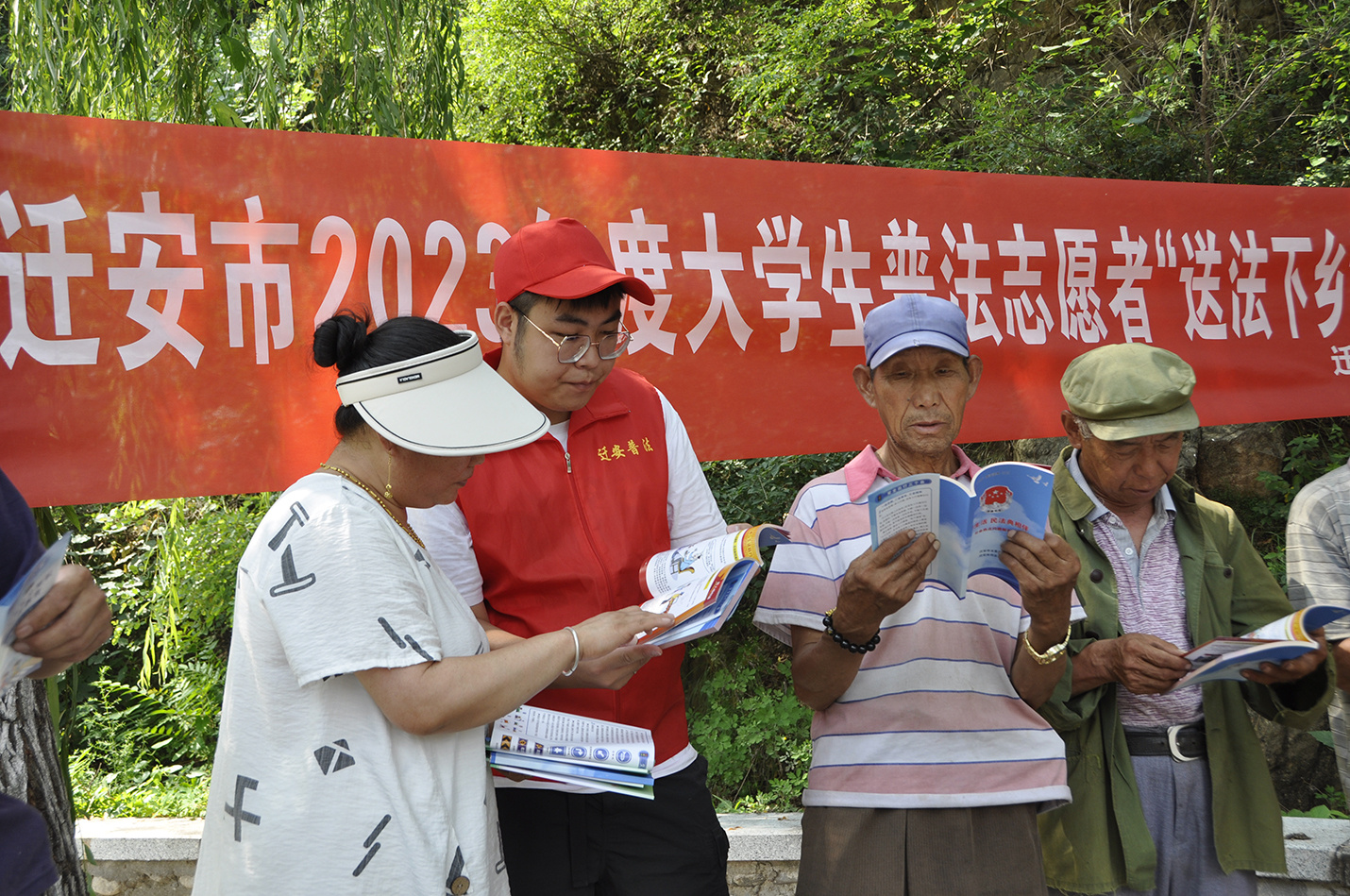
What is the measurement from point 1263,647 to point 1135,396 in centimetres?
58

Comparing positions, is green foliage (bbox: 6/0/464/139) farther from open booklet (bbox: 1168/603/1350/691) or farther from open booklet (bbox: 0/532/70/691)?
open booklet (bbox: 1168/603/1350/691)

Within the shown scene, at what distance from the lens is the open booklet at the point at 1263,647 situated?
1731 millimetres

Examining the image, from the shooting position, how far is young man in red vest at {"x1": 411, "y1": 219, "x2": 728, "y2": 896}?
1.78m

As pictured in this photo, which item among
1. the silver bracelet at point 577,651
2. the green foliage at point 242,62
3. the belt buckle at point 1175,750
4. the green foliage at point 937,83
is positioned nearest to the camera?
the silver bracelet at point 577,651

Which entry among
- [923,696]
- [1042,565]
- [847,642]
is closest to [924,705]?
[923,696]

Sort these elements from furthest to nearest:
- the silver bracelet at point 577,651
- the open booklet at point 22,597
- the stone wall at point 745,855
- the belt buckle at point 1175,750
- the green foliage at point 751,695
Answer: the green foliage at point 751,695 < the stone wall at point 745,855 < the belt buckle at point 1175,750 < the silver bracelet at point 577,651 < the open booklet at point 22,597

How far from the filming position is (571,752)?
1.55 meters

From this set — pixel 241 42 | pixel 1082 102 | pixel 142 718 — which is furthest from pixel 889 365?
pixel 142 718

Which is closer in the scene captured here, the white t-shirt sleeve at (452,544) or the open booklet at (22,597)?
the open booklet at (22,597)

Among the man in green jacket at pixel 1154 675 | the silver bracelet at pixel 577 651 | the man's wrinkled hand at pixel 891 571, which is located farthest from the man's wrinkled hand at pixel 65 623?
the man in green jacket at pixel 1154 675

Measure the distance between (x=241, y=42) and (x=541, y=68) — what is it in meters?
4.58

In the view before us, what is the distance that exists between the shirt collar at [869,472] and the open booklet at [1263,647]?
0.53 m

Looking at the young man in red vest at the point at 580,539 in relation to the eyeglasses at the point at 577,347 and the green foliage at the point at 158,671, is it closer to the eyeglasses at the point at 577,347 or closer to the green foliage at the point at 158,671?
the eyeglasses at the point at 577,347

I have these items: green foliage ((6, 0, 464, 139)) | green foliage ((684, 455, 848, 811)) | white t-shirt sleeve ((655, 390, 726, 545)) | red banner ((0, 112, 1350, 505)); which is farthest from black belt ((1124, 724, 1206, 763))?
green foliage ((6, 0, 464, 139))
